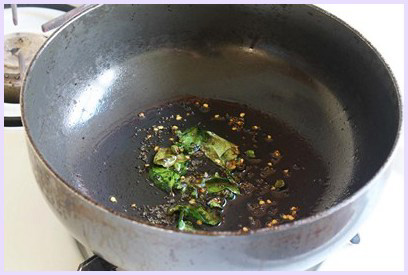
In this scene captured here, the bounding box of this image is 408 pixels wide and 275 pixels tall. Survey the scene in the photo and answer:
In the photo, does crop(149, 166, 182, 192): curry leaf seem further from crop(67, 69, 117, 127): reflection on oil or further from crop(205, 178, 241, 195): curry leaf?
crop(67, 69, 117, 127): reflection on oil

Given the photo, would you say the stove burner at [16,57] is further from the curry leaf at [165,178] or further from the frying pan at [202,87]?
the curry leaf at [165,178]

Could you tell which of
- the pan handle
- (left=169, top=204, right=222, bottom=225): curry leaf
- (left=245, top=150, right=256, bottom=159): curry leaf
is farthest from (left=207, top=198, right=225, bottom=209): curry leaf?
the pan handle

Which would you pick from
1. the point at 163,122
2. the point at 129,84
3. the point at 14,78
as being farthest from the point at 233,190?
the point at 14,78

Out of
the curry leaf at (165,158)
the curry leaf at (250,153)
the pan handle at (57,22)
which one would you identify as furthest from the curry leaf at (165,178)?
the pan handle at (57,22)

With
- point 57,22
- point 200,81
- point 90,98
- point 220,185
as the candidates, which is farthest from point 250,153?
point 57,22

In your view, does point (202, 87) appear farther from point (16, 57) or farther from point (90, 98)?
point (16, 57)

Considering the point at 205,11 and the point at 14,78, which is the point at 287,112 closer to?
the point at 205,11

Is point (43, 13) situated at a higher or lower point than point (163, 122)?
higher
